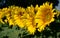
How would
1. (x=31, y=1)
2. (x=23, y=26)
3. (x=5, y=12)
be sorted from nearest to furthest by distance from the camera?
1. (x=23, y=26)
2. (x=5, y=12)
3. (x=31, y=1)

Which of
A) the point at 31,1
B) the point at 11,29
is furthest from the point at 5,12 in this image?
the point at 31,1

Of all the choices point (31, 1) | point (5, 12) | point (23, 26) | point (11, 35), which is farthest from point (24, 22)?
point (31, 1)

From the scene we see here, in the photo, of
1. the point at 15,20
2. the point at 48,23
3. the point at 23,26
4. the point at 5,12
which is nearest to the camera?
the point at 48,23

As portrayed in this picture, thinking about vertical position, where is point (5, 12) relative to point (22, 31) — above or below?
above

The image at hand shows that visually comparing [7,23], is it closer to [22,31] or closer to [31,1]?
[22,31]

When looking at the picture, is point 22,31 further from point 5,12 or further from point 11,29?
point 5,12

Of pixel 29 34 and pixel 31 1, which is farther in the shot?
pixel 31 1
